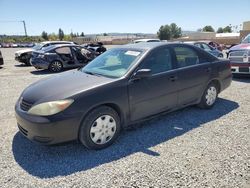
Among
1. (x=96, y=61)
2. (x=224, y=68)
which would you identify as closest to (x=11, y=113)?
(x=96, y=61)

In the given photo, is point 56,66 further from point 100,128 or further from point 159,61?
point 100,128

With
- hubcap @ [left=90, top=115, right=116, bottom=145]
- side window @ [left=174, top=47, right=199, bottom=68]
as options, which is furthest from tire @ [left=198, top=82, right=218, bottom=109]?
hubcap @ [left=90, top=115, right=116, bottom=145]

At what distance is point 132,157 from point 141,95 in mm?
1044

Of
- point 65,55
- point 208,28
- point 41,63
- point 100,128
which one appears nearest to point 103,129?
point 100,128

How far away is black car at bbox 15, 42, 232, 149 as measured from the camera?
10.8 ft

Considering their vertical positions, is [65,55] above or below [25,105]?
above

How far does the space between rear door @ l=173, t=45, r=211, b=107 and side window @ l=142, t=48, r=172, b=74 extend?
219 mm

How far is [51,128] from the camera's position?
10.5ft

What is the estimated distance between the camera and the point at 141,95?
3.97 m

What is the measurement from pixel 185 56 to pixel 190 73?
36cm

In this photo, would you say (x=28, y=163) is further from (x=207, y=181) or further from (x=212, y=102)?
(x=212, y=102)

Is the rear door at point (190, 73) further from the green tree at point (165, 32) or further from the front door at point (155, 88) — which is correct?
the green tree at point (165, 32)

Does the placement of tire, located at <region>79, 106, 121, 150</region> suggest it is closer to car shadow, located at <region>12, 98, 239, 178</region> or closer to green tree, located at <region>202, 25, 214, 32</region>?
car shadow, located at <region>12, 98, 239, 178</region>

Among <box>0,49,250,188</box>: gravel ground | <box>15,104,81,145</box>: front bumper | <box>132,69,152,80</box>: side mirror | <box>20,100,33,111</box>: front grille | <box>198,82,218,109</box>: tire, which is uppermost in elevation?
<box>132,69,152,80</box>: side mirror
